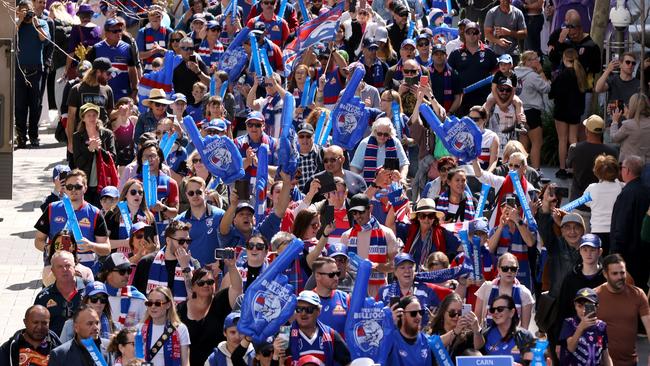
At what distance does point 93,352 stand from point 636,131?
→ 7.58m

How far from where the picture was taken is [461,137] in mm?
18312

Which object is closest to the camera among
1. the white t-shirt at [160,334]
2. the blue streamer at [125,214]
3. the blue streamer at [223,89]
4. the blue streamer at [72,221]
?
the white t-shirt at [160,334]

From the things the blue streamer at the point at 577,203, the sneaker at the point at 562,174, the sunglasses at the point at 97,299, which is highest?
the blue streamer at the point at 577,203

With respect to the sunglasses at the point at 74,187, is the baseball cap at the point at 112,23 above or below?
above

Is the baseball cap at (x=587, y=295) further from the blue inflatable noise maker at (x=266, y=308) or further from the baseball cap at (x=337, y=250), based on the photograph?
the blue inflatable noise maker at (x=266, y=308)

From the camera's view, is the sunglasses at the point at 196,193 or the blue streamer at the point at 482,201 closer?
the sunglasses at the point at 196,193

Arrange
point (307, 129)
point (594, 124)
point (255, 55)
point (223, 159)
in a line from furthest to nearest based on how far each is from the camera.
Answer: point (255, 55) < point (594, 124) < point (307, 129) < point (223, 159)

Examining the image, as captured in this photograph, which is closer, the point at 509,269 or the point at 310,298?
the point at 310,298

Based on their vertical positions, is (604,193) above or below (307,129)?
below

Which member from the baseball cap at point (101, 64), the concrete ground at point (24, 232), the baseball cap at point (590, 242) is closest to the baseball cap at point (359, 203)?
the baseball cap at point (590, 242)

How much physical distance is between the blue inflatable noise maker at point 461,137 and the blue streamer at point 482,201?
1.10ft

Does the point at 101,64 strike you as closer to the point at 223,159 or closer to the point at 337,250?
the point at 223,159

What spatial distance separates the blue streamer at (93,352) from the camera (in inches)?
539

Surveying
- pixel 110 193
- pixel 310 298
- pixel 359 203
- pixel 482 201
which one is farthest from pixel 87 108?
pixel 310 298
